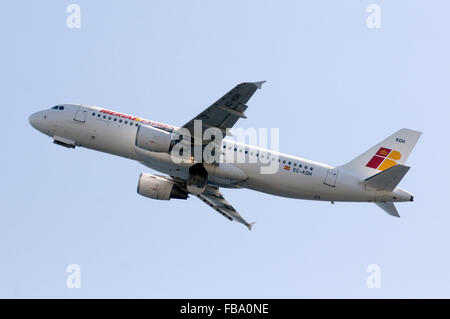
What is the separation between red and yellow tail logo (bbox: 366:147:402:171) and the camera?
4828 cm

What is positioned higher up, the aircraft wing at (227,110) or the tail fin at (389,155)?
the aircraft wing at (227,110)

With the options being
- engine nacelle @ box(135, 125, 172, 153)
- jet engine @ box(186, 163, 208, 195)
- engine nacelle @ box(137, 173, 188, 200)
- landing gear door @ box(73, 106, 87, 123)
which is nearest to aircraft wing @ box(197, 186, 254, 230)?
engine nacelle @ box(137, 173, 188, 200)

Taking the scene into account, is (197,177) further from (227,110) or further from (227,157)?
(227,110)

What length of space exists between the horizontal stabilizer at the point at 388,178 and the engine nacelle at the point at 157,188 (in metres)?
14.1

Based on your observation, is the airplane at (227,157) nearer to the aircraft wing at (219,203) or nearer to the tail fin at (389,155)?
the tail fin at (389,155)

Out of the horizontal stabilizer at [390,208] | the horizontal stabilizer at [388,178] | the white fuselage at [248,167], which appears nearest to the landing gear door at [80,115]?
the white fuselage at [248,167]

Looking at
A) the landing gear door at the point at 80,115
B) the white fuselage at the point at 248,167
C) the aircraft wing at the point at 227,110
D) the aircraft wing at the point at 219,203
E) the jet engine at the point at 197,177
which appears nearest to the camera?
the aircraft wing at the point at 227,110

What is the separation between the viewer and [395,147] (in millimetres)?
48531

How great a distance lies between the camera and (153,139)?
45.0 meters

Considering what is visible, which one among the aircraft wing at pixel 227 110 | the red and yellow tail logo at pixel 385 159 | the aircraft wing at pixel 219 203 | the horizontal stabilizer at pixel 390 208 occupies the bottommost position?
the horizontal stabilizer at pixel 390 208

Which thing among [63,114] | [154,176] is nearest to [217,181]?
[154,176]

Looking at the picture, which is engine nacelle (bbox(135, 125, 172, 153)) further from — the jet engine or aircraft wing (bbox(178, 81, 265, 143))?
the jet engine

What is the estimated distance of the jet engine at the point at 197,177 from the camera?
4695cm

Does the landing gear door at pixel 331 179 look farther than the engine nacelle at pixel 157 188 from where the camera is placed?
No
